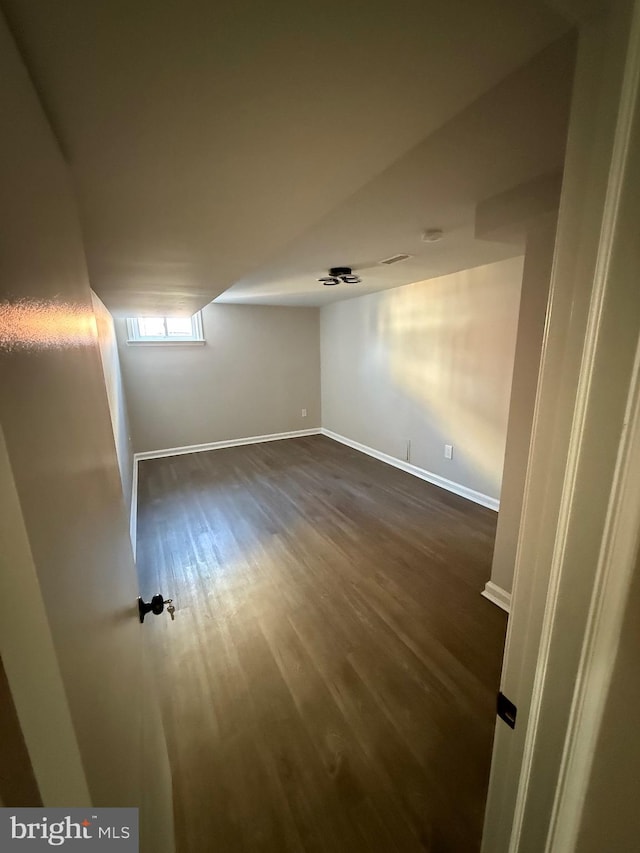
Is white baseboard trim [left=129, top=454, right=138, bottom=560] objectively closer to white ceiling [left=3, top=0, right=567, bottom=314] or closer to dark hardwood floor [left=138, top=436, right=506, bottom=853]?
dark hardwood floor [left=138, top=436, right=506, bottom=853]

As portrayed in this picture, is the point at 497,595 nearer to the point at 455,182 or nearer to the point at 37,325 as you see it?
the point at 455,182

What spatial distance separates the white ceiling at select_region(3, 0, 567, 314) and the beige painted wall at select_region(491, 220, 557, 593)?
2.39ft

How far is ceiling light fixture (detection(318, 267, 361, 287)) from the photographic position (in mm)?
2783

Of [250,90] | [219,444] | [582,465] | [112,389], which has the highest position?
[250,90]

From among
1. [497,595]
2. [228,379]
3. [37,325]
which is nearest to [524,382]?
[497,595]

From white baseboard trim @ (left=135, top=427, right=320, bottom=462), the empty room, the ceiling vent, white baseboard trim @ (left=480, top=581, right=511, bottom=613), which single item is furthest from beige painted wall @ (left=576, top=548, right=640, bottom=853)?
white baseboard trim @ (left=135, top=427, right=320, bottom=462)

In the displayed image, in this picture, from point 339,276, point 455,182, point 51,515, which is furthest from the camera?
point 339,276

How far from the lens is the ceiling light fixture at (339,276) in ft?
9.13

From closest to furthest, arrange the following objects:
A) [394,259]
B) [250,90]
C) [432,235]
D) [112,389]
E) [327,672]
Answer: [250,90], [327,672], [432,235], [394,259], [112,389]

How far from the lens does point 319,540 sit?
8.93 feet

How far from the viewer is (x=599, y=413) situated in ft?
1.45

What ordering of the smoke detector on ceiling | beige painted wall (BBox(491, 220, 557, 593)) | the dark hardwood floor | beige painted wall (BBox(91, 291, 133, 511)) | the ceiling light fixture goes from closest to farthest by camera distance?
the dark hardwood floor < beige painted wall (BBox(491, 220, 557, 593)) < the smoke detector on ceiling < beige painted wall (BBox(91, 291, 133, 511)) < the ceiling light fixture

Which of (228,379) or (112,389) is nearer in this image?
(112,389)

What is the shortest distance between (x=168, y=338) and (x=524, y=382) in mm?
4381
